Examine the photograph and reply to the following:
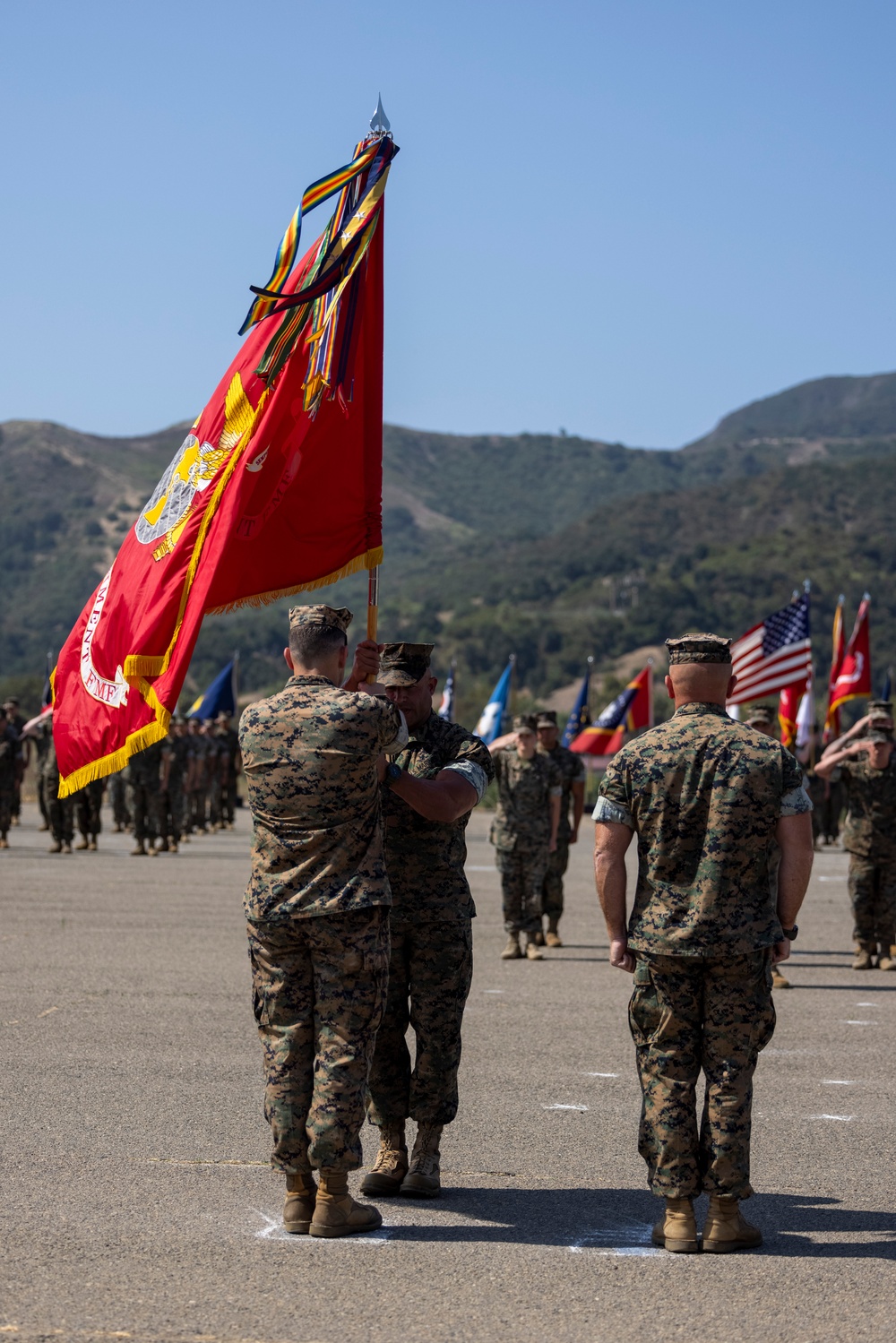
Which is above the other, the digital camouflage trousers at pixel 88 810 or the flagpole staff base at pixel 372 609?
the flagpole staff base at pixel 372 609

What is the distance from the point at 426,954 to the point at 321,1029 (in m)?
0.72

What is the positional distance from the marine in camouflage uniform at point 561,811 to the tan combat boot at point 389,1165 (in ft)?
26.4

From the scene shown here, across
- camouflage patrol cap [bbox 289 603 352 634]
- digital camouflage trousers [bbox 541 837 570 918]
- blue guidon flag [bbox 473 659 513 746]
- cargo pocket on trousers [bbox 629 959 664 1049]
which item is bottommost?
digital camouflage trousers [bbox 541 837 570 918]

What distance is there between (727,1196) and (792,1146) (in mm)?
1627

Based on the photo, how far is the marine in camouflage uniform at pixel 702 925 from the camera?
541 centimetres

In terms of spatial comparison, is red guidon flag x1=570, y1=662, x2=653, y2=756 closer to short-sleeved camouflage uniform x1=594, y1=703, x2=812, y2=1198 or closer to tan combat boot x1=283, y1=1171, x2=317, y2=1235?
short-sleeved camouflage uniform x1=594, y1=703, x2=812, y2=1198

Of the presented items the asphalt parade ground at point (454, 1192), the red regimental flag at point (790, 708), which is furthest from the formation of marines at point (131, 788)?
the asphalt parade ground at point (454, 1192)

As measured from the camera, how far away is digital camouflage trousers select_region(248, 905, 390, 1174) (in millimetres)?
5402

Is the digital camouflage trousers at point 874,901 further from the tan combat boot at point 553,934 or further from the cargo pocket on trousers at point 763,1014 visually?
the cargo pocket on trousers at point 763,1014

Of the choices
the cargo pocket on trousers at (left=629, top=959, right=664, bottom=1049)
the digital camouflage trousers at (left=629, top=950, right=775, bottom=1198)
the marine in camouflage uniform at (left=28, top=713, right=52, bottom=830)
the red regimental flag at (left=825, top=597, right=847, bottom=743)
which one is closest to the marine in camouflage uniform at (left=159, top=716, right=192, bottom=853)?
the marine in camouflage uniform at (left=28, top=713, right=52, bottom=830)

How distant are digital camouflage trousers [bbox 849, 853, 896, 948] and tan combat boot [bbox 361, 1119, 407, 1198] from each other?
7801mm

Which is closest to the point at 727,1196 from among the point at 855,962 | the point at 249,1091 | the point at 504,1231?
the point at 504,1231

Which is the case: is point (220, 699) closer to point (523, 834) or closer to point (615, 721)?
point (615, 721)

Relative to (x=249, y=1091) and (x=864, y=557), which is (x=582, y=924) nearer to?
(x=249, y=1091)
